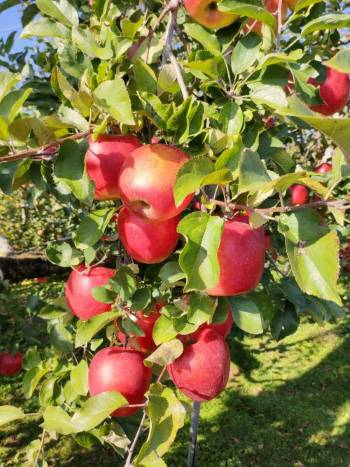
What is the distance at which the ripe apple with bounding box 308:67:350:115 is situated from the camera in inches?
45.1

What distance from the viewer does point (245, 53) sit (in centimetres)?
80

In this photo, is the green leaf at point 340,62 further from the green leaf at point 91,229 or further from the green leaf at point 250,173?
the green leaf at point 91,229

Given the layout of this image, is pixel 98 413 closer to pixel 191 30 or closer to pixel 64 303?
pixel 64 303

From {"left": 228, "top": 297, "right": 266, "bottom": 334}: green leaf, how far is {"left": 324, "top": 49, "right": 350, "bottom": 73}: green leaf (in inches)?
18.1

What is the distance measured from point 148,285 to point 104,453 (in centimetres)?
224

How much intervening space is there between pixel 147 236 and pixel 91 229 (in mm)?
141

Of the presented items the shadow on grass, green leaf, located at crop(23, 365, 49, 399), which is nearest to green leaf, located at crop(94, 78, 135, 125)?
green leaf, located at crop(23, 365, 49, 399)

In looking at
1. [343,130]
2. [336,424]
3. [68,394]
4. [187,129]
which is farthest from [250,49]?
[336,424]

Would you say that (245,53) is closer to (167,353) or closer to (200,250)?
(200,250)

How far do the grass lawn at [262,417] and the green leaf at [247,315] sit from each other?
1412 millimetres

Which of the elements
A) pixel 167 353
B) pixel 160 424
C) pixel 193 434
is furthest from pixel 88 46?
pixel 193 434

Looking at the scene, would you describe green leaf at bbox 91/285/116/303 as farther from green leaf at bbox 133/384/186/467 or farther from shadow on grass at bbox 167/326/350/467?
shadow on grass at bbox 167/326/350/467

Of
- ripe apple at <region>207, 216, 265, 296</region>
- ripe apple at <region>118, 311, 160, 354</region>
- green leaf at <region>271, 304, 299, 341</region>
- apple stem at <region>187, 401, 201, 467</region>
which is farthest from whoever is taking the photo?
apple stem at <region>187, 401, 201, 467</region>

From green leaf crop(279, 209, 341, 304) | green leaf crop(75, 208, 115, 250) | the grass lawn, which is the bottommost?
the grass lawn
